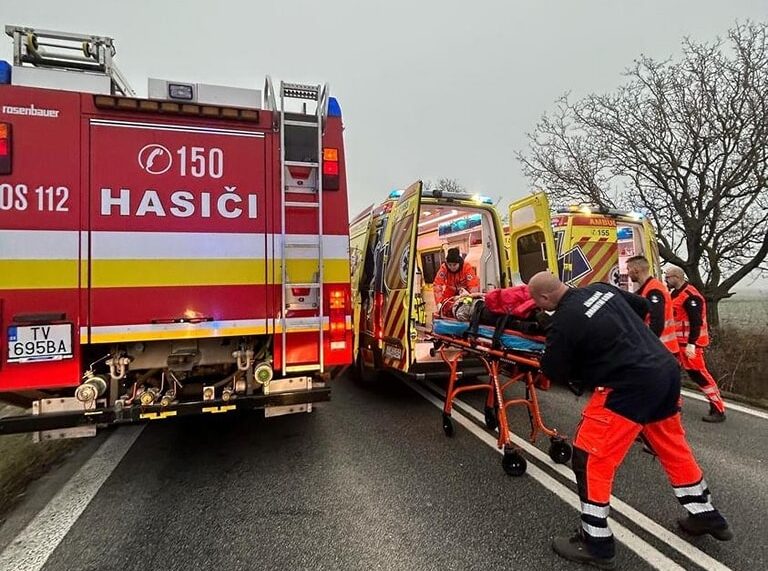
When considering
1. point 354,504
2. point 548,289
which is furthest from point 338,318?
point 548,289

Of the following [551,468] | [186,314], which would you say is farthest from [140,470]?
[551,468]

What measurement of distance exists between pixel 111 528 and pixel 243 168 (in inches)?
102

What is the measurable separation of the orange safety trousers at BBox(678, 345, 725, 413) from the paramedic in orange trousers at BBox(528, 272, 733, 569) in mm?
2736

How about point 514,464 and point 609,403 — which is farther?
point 514,464

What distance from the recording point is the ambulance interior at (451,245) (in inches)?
230

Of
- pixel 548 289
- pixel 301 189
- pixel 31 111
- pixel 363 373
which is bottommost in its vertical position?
pixel 363 373

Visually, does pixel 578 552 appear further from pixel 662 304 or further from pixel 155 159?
pixel 155 159

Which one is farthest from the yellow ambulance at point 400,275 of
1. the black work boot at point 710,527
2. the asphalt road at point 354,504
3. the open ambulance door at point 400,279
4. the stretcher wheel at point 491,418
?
the black work boot at point 710,527

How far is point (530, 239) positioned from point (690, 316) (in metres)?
1.99

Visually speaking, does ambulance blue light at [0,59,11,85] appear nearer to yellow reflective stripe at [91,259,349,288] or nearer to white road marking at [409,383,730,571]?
yellow reflective stripe at [91,259,349,288]

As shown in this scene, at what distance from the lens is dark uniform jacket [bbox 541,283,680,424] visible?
2432 mm

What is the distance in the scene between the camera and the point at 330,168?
11.5 ft

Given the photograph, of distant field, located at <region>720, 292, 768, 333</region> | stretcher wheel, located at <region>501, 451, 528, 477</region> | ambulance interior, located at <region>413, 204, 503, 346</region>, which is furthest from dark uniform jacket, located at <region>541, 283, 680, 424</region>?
distant field, located at <region>720, 292, 768, 333</region>

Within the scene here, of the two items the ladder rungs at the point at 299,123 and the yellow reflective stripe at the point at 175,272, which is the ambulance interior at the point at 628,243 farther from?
the yellow reflective stripe at the point at 175,272
